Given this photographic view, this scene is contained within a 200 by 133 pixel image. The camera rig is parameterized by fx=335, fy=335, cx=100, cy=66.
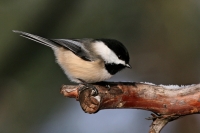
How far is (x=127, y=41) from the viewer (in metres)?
3.30

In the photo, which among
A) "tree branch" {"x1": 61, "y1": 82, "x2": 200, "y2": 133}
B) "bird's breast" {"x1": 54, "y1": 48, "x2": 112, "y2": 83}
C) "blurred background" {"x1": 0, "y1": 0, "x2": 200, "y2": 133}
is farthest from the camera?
"blurred background" {"x1": 0, "y1": 0, "x2": 200, "y2": 133}

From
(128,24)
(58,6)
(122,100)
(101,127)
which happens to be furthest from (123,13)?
(122,100)

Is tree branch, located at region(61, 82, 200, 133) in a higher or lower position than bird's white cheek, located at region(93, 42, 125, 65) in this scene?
lower

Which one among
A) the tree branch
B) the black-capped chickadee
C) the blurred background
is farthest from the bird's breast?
the blurred background

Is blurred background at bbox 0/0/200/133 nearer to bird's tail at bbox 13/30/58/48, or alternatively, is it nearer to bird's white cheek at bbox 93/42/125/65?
bird's tail at bbox 13/30/58/48

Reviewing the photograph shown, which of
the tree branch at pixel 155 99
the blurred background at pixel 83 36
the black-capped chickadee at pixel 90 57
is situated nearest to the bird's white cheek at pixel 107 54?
the black-capped chickadee at pixel 90 57

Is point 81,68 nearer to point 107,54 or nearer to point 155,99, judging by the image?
point 107,54

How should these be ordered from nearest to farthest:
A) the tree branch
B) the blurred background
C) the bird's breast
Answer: the tree branch → the bird's breast → the blurred background

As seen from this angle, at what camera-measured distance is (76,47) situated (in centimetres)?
171

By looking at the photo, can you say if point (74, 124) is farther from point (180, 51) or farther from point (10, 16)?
point (180, 51)

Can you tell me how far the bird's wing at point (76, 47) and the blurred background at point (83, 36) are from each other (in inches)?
34.3

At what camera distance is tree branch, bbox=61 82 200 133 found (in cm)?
141

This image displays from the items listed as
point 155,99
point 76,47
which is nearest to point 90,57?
point 76,47

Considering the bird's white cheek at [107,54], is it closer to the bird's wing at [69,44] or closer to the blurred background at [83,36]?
the bird's wing at [69,44]
